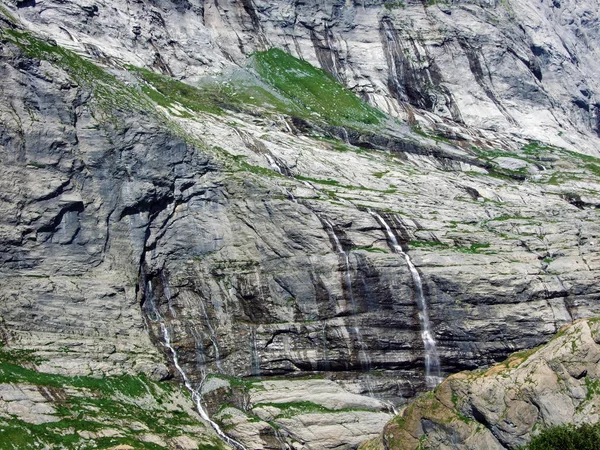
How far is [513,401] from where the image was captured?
38.9 metres

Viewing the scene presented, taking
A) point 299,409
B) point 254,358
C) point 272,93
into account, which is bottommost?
point 299,409

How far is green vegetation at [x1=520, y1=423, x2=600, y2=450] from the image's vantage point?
3266cm

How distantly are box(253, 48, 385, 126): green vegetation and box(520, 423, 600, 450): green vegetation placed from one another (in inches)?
2396

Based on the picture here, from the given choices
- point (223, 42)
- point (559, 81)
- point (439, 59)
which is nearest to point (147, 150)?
point (223, 42)

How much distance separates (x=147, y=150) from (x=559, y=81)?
90184mm

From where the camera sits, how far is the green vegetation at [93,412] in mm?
40125

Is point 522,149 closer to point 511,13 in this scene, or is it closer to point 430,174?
point 430,174

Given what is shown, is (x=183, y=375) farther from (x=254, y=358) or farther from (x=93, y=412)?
(x=93, y=412)

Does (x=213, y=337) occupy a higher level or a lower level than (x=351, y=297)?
lower

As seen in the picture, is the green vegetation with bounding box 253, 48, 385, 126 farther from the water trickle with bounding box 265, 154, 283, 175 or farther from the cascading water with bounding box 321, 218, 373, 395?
the cascading water with bounding box 321, 218, 373, 395

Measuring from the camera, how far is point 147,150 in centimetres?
6134

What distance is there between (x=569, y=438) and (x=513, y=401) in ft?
18.9

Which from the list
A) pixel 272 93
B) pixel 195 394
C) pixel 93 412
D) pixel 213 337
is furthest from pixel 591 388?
pixel 272 93

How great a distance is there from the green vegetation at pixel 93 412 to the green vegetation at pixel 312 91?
5004 centimetres
